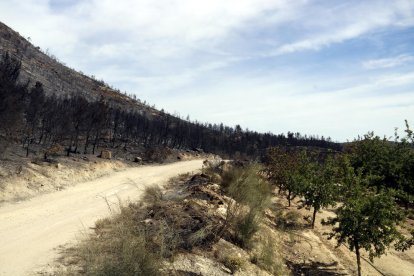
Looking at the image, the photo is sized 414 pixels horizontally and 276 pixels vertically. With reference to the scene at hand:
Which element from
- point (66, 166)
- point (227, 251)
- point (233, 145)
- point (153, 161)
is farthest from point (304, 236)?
point (233, 145)

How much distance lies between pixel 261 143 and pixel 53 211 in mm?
106683

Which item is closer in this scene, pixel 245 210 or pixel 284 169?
pixel 245 210

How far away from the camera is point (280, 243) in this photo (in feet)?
51.7

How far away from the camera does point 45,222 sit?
13.5 meters

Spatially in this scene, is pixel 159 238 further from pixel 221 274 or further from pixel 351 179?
pixel 351 179

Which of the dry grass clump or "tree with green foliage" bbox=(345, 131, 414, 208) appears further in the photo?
"tree with green foliage" bbox=(345, 131, 414, 208)

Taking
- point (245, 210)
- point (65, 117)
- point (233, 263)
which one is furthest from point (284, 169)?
point (65, 117)

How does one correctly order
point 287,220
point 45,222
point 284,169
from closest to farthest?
point 45,222, point 287,220, point 284,169

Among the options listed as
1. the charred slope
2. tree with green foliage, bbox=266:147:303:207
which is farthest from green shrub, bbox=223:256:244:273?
the charred slope

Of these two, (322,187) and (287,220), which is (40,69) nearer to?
(287,220)

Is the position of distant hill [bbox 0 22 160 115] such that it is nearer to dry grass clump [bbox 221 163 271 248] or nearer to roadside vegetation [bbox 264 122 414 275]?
roadside vegetation [bbox 264 122 414 275]

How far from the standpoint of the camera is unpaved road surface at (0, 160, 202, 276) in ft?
30.9

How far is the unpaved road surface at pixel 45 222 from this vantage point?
30.9 ft

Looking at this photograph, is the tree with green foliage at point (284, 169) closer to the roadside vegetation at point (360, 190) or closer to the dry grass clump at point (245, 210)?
the roadside vegetation at point (360, 190)
